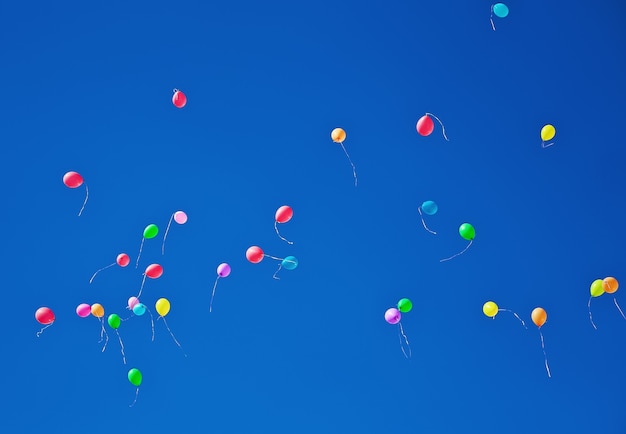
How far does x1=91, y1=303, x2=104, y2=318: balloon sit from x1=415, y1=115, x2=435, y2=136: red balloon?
38.3 inches

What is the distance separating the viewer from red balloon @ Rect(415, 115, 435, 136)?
2068 mm

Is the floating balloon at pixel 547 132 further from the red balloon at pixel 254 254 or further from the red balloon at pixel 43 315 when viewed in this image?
the red balloon at pixel 43 315

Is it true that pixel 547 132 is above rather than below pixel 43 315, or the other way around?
above

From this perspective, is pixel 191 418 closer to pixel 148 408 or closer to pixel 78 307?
pixel 148 408

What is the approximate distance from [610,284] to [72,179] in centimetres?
143

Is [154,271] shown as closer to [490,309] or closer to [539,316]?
[490,309]

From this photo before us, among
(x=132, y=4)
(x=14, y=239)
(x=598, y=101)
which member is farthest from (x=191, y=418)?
(x=598, y=101)

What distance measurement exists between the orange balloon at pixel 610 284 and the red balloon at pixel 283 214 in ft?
2.77

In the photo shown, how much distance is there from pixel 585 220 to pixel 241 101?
1.03m

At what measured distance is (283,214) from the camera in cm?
209

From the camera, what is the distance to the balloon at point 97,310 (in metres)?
2.14

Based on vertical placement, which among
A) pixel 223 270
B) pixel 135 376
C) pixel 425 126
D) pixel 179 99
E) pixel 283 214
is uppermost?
pixel 179 99

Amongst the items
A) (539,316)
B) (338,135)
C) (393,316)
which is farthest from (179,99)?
(539,316)

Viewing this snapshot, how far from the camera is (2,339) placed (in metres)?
2.19
